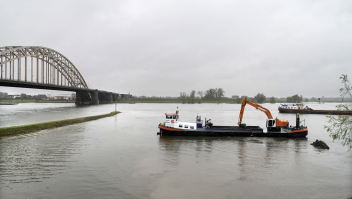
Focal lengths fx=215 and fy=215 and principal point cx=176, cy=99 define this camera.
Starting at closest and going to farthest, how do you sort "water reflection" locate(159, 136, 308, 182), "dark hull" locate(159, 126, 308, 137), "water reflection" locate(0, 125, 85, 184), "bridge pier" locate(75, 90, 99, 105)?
"water reflection" locate(0, 125, 85, 184) < "water reflection" locate(159, 136, 308, 182) < "dark hull" locate(159, 126, 308, 137) < "bridge pier" locate(75, 90, 99, 105)

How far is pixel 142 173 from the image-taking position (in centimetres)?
1348

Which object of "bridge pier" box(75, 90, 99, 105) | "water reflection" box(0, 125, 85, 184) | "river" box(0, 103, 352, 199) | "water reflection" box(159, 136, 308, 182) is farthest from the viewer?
"bridge pier" box(75, 90, 99, 105)

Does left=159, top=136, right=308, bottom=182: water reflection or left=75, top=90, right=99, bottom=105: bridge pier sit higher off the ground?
left=75, top=90, right=99, bottom=105: bridge pier

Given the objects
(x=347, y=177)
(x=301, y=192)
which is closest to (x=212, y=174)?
(x=301, y=192)

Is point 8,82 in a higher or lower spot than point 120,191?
higher

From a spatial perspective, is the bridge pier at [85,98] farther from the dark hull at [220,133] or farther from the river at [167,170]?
the dark hull at [220,133]

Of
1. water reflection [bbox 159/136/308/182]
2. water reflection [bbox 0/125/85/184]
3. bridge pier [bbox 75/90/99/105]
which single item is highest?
bridge pier [bbox 75/90/99/105]

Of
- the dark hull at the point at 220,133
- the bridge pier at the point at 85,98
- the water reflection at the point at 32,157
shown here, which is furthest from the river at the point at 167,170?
the bridge pier at the point at 85,98

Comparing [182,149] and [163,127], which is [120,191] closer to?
[182,149]

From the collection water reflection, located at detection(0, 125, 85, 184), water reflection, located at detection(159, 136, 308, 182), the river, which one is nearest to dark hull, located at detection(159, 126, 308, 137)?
water reflection, located at detection(159, 136, 308, 182)

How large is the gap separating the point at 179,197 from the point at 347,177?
11510 mm

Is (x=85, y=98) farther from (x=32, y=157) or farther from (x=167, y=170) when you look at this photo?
(x=167, y=170)

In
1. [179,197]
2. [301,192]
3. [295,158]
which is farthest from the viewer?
[295,158]

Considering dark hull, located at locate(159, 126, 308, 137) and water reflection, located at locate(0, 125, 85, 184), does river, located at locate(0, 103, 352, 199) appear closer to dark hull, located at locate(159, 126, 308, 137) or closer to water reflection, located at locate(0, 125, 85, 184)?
water reflection, located at locate(0, 125, 85, 184)
